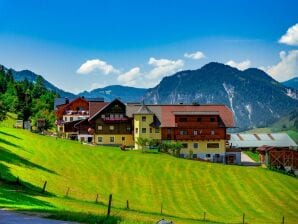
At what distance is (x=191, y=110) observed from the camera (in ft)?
381

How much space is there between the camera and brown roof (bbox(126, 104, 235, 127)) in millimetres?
114062

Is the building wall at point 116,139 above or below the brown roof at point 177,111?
below

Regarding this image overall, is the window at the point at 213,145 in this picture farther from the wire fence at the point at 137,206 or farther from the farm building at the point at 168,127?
the wire fence at the point at 137,206

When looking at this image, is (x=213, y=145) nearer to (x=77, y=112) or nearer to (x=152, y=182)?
(x=152, y=182)

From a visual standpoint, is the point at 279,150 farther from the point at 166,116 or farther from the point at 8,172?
the point at 8,172

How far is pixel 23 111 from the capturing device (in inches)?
4749

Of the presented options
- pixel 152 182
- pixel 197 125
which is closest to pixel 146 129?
pixel 197 125

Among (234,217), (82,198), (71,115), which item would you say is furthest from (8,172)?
(71,115)

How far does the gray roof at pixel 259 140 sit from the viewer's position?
15875 centimetres

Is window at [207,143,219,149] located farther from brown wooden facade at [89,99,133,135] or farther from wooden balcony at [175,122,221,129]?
brown wooden facade at [89,99,133,135]

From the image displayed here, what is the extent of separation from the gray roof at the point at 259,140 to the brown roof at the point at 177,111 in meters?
40.3

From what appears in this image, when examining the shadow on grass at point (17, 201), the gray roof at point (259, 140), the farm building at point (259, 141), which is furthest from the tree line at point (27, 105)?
the gray roof at point (259, 140)

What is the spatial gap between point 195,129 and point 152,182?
4308cm

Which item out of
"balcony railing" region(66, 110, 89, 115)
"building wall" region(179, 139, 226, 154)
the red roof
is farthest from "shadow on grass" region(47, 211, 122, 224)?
"balcony railing" region(66, 110, 89, 115)
